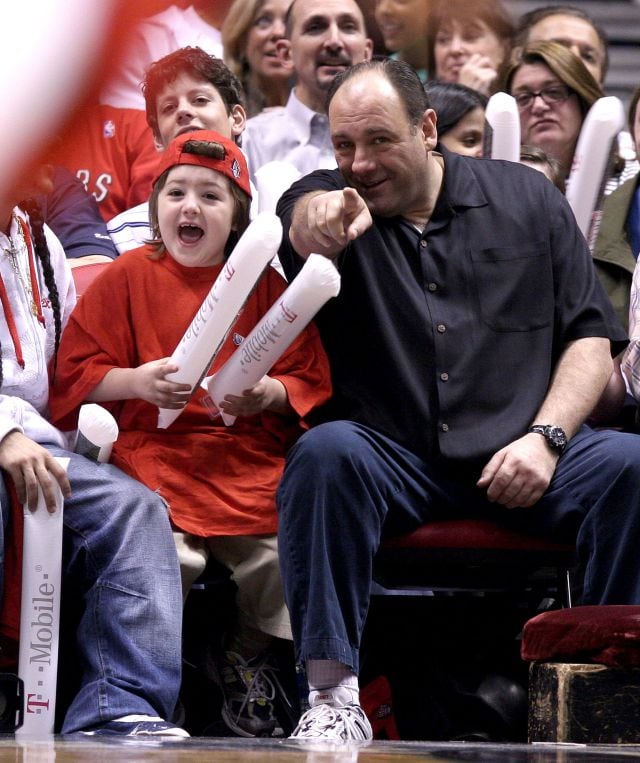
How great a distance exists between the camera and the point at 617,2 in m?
5.55

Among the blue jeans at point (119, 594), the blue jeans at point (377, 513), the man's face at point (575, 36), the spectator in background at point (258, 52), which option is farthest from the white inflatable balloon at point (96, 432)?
the man's face at point (575, 36)

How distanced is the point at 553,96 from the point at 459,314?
1058mm

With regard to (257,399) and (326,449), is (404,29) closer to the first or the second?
(257,399)

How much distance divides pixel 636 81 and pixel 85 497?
3.86m

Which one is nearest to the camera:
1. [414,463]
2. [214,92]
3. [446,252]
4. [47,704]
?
[47,704]

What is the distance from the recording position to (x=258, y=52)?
3916mm

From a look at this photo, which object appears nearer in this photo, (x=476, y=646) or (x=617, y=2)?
(x=476, y=646)

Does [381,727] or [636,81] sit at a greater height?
[636,81]

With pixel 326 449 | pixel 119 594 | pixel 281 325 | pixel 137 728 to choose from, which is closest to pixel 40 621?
pixel 119 594

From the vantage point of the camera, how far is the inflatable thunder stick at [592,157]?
3.09m

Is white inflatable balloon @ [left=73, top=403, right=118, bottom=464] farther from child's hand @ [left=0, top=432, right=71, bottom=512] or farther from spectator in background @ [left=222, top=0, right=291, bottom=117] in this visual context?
spectator in background @ [left=222, top=0, right=291, bottom=117]

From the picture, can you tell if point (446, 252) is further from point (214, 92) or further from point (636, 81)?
point (636, 81)

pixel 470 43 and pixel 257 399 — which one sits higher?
pixel 470 43

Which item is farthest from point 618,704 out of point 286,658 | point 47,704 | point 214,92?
point 214,92
